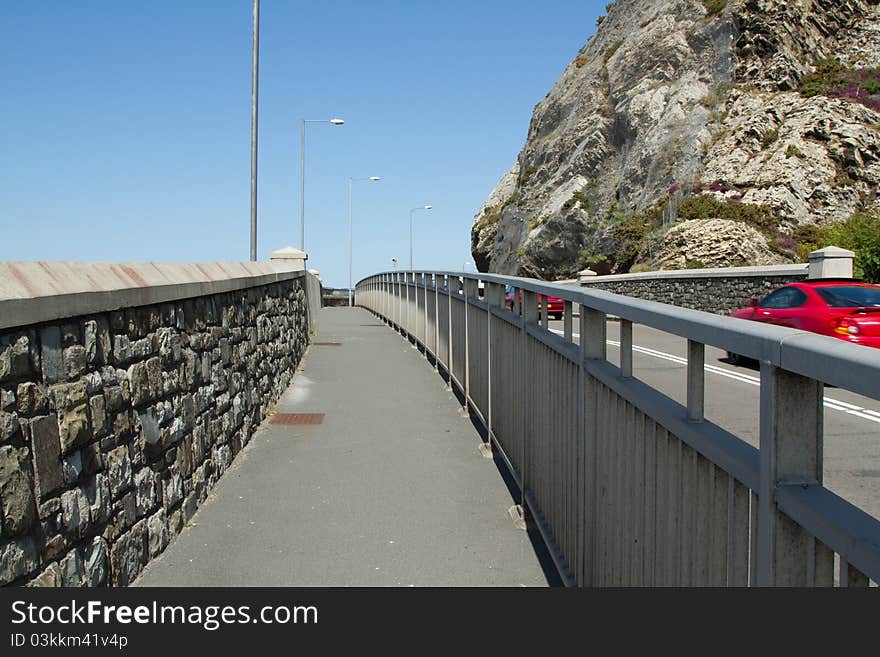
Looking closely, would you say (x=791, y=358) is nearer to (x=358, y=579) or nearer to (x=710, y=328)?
(x=710, y=328)

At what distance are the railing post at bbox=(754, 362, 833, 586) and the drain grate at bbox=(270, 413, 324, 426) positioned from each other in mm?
8192

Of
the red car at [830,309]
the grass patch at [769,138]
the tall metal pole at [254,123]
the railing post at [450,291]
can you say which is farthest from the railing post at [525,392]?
the grass patch at [769,138]

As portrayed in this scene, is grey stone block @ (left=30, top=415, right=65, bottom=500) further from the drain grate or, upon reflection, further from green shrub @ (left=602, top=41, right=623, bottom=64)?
green shrub @ (left=602, top=41, right=623, bottom=64)

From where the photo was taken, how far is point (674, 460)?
2951 mm

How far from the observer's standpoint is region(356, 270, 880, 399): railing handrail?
175 cm

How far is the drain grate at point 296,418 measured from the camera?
10.1 meters

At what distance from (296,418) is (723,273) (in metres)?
17.8

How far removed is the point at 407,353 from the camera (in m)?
17.0

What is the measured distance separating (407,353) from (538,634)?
14.1 m

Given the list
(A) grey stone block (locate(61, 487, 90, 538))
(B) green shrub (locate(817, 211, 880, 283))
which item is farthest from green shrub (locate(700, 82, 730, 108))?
(A) grey stone block (locate(61, 487, 90, 538))

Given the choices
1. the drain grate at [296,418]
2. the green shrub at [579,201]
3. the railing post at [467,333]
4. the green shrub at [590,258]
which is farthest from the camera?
the green shrub at [579,201]

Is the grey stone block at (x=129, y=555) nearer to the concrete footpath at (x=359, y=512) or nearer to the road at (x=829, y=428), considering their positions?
the concrete footpath at (x=359, y=512)

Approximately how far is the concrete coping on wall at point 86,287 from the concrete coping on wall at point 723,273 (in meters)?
17.6

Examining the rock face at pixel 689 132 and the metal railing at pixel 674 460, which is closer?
the metal railing at pixel 674 460
